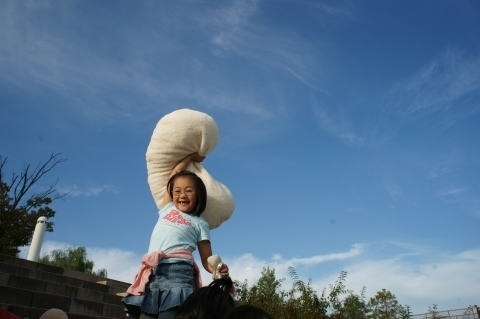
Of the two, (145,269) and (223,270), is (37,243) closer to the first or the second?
(145,269)

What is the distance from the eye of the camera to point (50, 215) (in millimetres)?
12641

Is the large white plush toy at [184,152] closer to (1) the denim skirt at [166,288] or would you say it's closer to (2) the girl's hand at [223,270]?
(1) the denim skirt at [166,288]

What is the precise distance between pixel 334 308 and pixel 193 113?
8444mm

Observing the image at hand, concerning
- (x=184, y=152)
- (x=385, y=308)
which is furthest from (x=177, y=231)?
(x=385, y=308)

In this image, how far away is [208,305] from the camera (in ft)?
5.17

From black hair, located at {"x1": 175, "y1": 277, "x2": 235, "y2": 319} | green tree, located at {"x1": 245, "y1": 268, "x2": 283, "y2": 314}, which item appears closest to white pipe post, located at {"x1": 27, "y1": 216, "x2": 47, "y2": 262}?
green tree, located at {"x1": 245, "y1": 268, "x2": 283, "y2": 314}

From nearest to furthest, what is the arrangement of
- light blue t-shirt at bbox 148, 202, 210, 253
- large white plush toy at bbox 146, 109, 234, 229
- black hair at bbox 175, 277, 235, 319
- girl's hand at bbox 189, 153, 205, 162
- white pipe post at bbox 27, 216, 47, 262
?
black hair at bbox 175, 277, 235, 319 < light blue t-shirt at bbox 148, 202, 210, 253 < large white plush toy at bbox 146, 109, 234, 229 < girl's hand at bbox 189, 153, 205, 162 < white pipe post at bbox 27, 216, 47, 262

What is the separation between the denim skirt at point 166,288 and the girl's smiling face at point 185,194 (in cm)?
46

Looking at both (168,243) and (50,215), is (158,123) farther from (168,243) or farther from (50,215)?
(50,215)

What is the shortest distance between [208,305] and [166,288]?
39.6 inches

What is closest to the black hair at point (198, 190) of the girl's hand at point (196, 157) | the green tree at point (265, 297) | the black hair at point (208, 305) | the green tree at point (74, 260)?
the girl's hand at point (196, 157)

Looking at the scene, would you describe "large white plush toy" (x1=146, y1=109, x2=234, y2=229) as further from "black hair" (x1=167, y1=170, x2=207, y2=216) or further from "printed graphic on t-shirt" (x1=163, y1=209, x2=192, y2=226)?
"printed graphic on t-shirt" (x1=163, y1=209, x2=192, y2=226)

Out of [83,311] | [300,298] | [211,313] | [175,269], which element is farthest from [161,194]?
[300,298]

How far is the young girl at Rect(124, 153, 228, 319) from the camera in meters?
2.44
